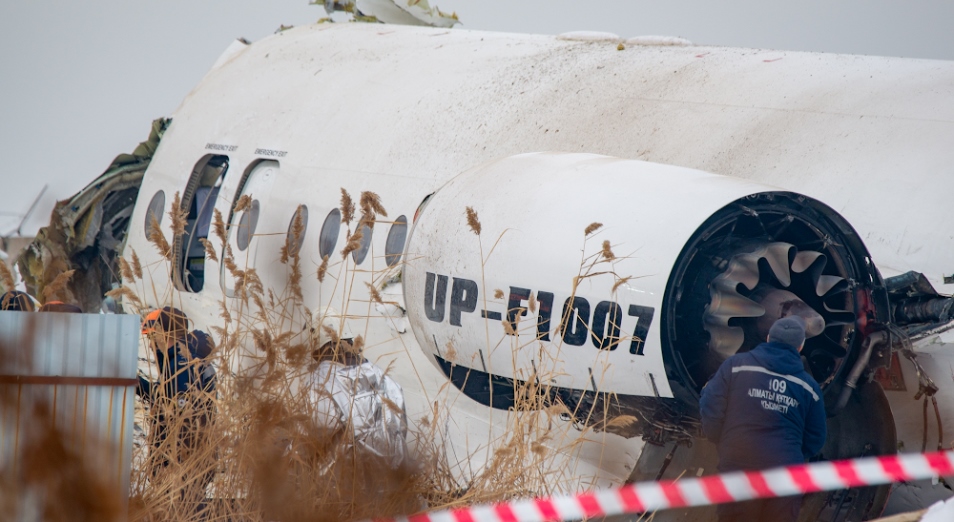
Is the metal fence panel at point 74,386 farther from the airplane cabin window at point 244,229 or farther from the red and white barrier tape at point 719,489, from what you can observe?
the airplane cabin window at point 244,229

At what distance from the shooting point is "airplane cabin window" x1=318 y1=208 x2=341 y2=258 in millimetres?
7439

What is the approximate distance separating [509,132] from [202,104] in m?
4.41

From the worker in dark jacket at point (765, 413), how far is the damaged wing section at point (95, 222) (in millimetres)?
7655

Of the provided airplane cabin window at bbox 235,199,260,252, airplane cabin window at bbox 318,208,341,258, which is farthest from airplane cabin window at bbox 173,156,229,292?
airplane cabin window at bbox 318,208,341,258

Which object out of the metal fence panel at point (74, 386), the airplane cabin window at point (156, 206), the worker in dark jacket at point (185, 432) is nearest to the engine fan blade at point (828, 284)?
the worker in dark jacket at point (185, 432)

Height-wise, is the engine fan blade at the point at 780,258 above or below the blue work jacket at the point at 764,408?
above

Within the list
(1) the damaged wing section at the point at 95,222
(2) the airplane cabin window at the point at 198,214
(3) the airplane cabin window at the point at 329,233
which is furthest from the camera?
(1) the damaged wing section at the point at 95,222

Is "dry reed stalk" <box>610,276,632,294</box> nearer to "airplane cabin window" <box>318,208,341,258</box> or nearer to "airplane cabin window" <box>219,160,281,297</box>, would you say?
"airplane cabin window" <box>318,208,341,258</box>

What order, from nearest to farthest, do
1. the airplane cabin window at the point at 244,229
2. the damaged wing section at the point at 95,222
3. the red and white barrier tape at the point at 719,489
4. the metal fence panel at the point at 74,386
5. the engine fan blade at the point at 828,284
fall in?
the metal fence panel at the point at 74,386, the red and white barrier tape at the point at 719,489, the engine fan blade at the point at 828,284, the airplane cabin window at the point at 244,229, the damaged wing section at the point at 95,222

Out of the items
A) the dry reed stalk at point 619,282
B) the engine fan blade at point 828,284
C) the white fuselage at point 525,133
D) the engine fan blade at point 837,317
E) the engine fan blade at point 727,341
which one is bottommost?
the engine fan blade at point 727,341

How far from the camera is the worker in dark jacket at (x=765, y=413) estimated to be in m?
4.73

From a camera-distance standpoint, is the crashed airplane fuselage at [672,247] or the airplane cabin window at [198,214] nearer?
the crashed airplane fuselage at [672,247]

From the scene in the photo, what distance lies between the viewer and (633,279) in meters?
4.57

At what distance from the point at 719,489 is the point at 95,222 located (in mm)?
8452
